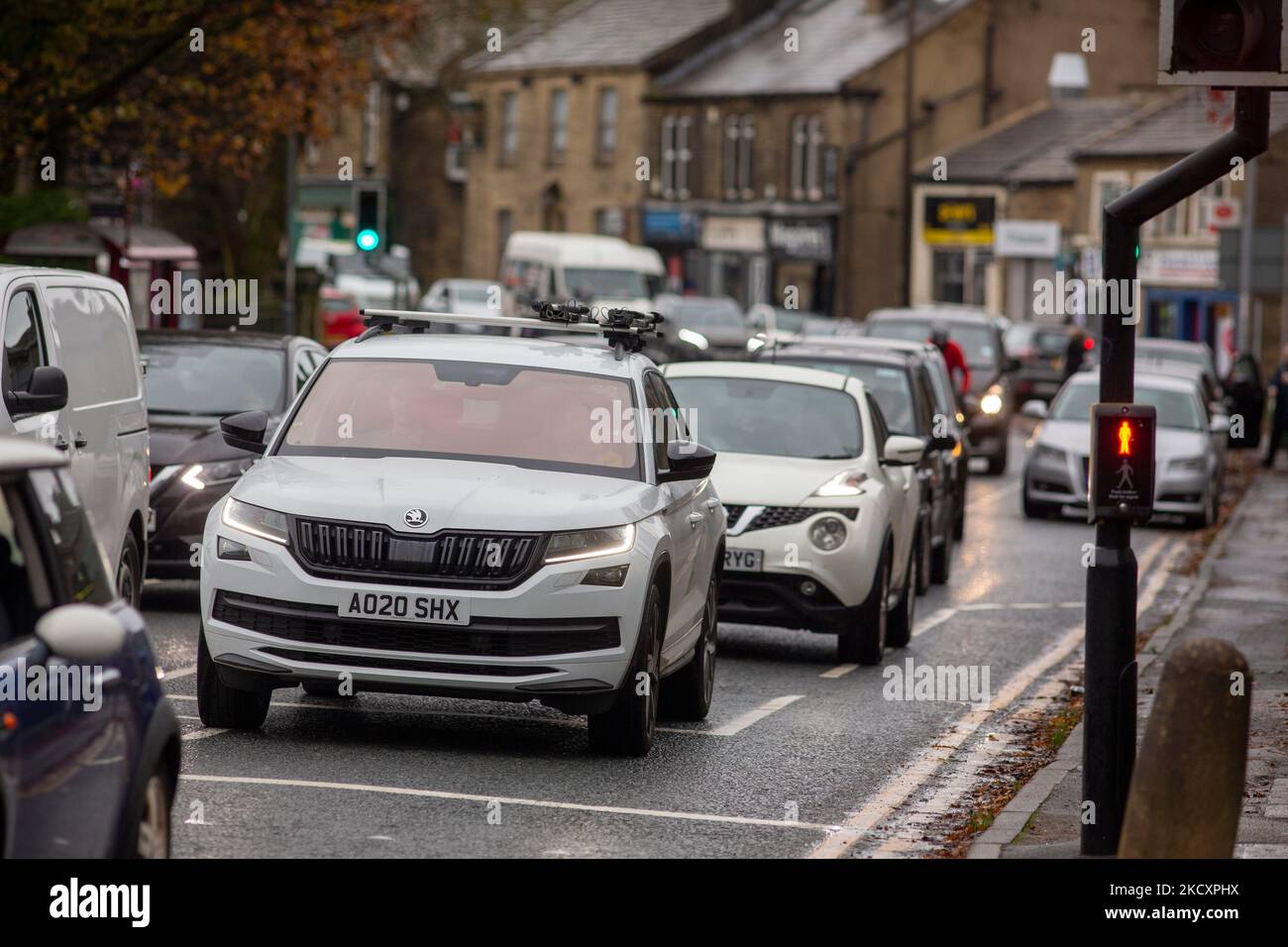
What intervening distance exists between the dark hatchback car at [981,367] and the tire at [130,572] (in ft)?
65.4

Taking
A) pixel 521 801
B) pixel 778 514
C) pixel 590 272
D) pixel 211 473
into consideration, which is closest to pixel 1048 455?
pixel 778 514

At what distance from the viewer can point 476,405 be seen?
10883 millimetres

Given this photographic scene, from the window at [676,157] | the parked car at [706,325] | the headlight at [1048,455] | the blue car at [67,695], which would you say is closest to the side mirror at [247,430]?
the blue car at [67,695]

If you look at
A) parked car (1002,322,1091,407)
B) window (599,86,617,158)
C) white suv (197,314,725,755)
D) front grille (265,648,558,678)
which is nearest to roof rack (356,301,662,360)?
white suv (197,314,725,755)

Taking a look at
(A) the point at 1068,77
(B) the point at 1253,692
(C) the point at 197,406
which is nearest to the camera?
(B) the point at 1253,692

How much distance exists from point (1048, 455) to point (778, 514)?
42.5 feet

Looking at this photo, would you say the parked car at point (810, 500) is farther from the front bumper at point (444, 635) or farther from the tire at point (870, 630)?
the front bumper at point (444, 635)

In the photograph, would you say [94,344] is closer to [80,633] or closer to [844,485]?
[844,485]

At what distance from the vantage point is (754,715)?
40.0 ft

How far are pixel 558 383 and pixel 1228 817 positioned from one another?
189 inches

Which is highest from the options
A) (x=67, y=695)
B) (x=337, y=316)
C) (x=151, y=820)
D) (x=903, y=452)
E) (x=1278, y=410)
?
(x=67, y=695)

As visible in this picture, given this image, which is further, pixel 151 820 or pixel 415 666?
pixel 415 666
